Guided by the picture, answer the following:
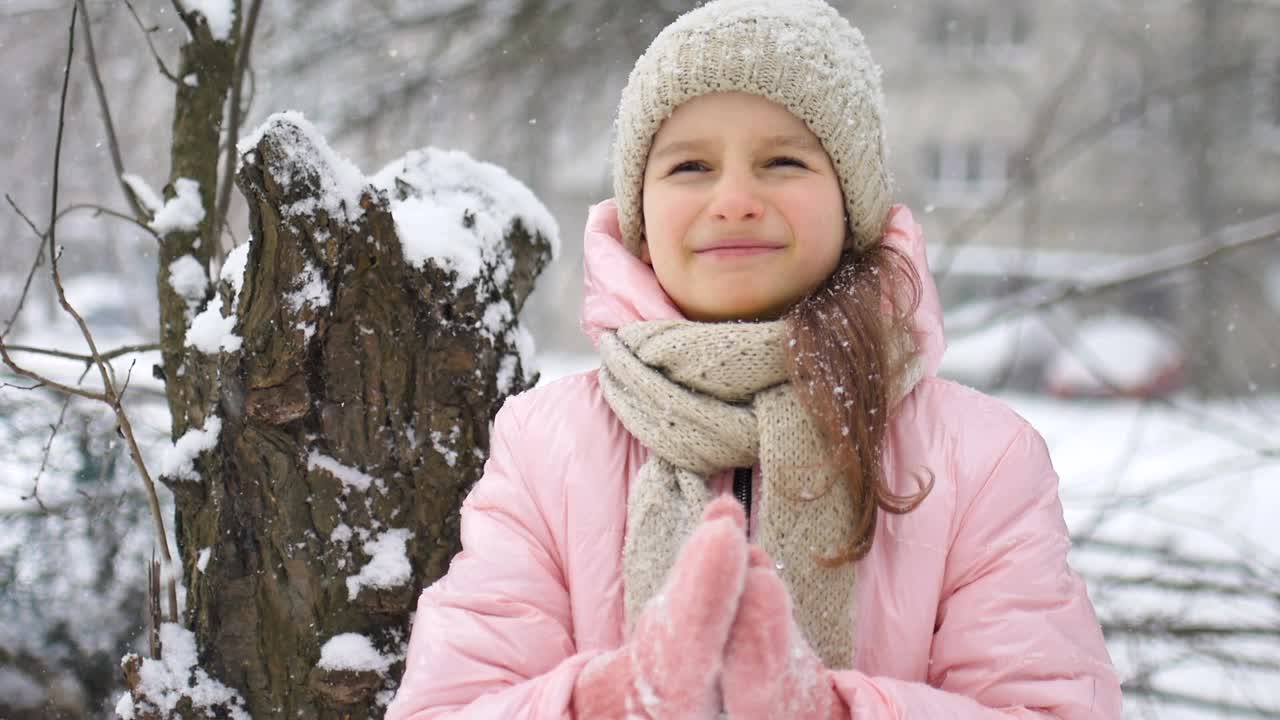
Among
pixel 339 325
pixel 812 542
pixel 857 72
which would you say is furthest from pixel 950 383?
pixel 339 325

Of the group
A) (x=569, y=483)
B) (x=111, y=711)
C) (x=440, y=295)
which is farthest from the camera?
(x=111, y=711)

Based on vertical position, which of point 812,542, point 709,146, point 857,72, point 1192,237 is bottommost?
point 812,542

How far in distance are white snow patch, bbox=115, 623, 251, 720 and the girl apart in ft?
1.75

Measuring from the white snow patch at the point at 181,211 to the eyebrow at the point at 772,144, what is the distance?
1172 mm

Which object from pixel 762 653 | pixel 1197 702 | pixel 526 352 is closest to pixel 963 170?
pixel 1197 702

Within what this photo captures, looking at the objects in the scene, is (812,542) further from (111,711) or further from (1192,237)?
(1192,237)

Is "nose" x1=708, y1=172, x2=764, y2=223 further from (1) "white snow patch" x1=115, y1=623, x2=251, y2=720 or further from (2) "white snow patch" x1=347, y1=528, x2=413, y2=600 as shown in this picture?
(1) "white snow patch" x1=115, y1=623, x2=251, y2=720

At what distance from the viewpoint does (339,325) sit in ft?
5.38

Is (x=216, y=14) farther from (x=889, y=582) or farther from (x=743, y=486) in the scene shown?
(x=889, y=582)

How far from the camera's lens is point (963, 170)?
534 cm

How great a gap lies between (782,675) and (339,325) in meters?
0.99

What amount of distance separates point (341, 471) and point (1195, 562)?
271 centimetres

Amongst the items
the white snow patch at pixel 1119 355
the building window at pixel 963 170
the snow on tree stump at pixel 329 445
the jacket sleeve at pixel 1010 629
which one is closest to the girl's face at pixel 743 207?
the jacket sleeve at pixel 1010 629

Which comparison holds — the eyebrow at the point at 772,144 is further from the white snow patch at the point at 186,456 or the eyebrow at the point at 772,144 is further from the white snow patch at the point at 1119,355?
the white snow patch at the point at 1119,355
